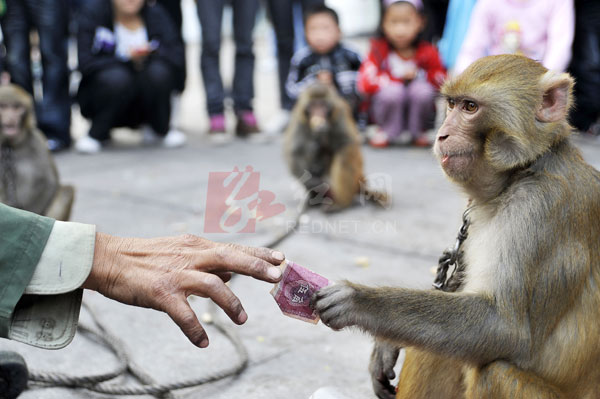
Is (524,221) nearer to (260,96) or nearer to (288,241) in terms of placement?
(288,241)

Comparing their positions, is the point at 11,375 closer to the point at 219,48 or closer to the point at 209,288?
the point at 209,288

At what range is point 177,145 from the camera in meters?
7.67

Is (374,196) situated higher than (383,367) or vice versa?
(383,367)

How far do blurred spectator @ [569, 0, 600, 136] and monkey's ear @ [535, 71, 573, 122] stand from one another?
5.48m

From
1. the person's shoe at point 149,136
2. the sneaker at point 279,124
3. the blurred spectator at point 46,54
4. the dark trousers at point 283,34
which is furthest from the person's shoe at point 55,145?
the dark trousers at point 283,34

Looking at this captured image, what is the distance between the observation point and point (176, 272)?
1.76 m

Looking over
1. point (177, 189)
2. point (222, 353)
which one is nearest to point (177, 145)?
point (177, 189)

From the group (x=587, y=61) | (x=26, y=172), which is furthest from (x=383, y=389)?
(x=587, y=61)

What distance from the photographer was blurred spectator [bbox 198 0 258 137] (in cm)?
777

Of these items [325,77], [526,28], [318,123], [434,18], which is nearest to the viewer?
[318,123]

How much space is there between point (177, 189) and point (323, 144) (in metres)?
1.20

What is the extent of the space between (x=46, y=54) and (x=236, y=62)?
203 centimetres

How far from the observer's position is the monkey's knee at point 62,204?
168 inches

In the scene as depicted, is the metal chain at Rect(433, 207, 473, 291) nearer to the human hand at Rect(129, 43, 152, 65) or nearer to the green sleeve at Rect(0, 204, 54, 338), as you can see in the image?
the green sleeve at Rect(0, 204, 54, 338)
